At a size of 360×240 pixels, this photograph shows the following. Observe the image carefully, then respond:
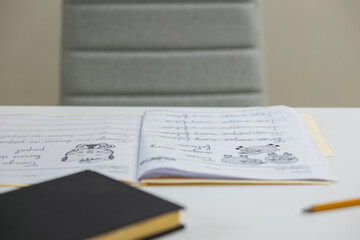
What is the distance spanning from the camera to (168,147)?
2.37 ft

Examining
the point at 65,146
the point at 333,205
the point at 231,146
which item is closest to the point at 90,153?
the point at 65,146

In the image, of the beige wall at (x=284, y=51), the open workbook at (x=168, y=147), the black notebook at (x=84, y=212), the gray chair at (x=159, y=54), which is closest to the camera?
the black notebook at (x=84, y=212)

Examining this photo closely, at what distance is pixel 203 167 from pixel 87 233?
0.25m

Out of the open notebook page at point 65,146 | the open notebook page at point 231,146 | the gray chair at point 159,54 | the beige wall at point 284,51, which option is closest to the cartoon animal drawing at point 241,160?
the open notebook page at point 231,146

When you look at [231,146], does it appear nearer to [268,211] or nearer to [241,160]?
[241,160]

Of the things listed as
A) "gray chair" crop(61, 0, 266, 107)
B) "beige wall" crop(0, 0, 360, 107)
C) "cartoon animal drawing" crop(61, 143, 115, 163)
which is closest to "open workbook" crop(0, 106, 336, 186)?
"cartoon animal drawing" crop(61, 143, 115, 163)

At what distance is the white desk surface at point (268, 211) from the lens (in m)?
0.53

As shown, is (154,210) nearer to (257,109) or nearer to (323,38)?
(257,109)

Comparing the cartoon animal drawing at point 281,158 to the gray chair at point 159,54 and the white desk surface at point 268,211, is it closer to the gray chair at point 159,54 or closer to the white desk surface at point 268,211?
the white desk surface at point 268,211

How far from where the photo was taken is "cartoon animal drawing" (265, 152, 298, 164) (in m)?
0.71

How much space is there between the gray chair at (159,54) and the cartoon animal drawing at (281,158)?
23.3 inches

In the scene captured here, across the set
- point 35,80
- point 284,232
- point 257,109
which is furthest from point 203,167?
point 35,80

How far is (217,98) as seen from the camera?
131 cm

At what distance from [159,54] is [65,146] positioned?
595 mm
